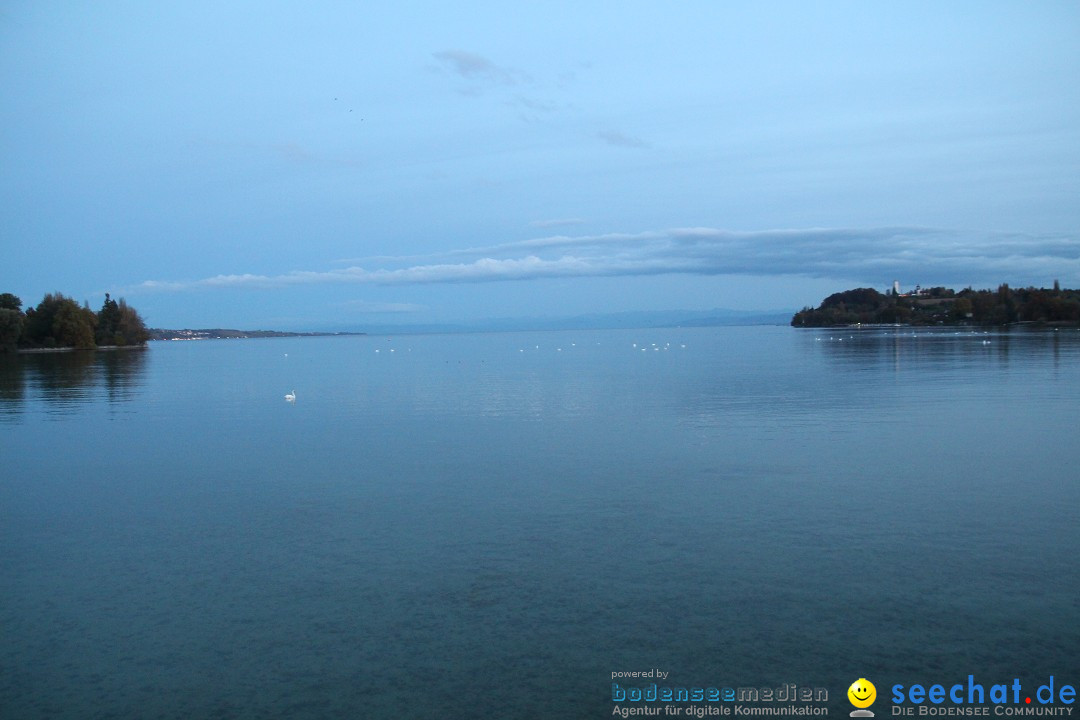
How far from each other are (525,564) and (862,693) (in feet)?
14.5

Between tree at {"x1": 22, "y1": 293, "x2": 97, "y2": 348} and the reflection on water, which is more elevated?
tree at {"x1": 22, "y1": 293, "x2": 97, "y2": 348}

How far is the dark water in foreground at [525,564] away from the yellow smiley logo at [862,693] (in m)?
0.09

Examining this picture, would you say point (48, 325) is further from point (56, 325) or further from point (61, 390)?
point (61, 390)

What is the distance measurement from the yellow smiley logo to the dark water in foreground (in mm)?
90

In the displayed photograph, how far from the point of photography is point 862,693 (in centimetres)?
698

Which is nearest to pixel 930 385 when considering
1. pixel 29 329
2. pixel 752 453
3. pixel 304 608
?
pixel 752 453

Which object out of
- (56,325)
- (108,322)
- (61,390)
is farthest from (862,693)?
(108,322)

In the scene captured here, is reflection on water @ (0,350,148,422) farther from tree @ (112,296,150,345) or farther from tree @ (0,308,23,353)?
tree @ (112,296,150,345)

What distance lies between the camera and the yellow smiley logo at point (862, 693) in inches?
271

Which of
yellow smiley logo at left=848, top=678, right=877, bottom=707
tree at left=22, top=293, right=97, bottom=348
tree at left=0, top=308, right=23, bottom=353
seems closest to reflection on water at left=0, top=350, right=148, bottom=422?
yellow smiley logo at left=848, top=678, right=877, bottom=707

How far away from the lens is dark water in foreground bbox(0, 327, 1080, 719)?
7.45 meters

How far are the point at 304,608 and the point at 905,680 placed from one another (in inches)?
235

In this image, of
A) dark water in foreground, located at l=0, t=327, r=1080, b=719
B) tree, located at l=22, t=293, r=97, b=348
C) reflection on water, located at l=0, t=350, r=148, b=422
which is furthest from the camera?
tree, located at l=22, t=293, r=97, b=348

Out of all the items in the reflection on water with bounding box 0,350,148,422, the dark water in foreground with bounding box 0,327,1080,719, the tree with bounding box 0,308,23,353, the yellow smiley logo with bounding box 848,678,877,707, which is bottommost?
the yellow smiley logo with bounding box 848,678,877,707
